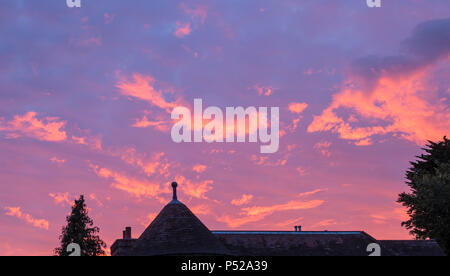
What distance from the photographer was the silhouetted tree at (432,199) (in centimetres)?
5359

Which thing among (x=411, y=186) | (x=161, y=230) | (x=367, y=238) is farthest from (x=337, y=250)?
(x=411, y=186)

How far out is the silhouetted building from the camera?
3484 centimetres

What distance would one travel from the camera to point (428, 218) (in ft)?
183

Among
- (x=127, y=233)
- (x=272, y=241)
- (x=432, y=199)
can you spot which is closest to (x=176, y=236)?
(x=272, y=241)

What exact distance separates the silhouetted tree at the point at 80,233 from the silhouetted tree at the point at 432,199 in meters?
32.8

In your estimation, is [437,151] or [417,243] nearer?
[417,243]

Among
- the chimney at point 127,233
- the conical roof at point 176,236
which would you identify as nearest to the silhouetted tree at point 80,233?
the chimney at point 127,233

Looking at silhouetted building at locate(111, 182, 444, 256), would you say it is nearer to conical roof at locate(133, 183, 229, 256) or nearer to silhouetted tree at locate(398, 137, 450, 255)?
conical roof at locate(133, 183, 229, 256)

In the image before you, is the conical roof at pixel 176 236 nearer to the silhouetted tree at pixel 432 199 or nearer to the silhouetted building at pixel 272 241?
the silhouetted building at pixel 272 241

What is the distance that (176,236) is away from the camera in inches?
1330

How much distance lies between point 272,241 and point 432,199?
18079 millimetres

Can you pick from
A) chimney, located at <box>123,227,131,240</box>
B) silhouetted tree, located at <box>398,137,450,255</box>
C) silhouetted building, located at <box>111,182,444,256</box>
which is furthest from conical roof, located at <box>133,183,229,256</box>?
silhouetted tree, located at <box>398,137,450,255</box>
